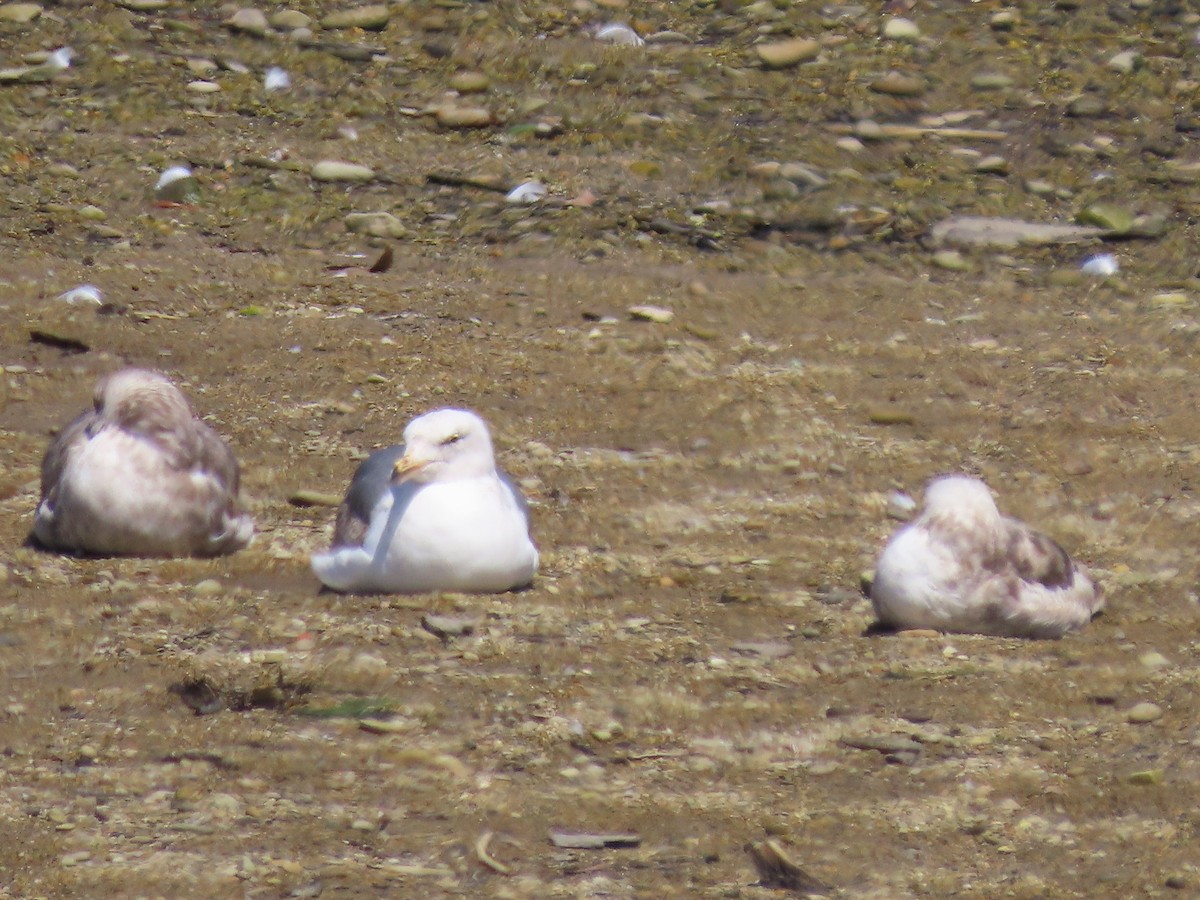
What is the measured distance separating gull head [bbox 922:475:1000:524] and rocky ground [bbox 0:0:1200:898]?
0.43 meters

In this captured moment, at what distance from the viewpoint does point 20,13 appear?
11.4 metres

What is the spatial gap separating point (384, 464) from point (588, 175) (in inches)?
167

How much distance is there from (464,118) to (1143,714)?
6.31m

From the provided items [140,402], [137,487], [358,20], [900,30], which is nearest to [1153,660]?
[137,487]

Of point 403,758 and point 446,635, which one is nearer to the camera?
point 403,758

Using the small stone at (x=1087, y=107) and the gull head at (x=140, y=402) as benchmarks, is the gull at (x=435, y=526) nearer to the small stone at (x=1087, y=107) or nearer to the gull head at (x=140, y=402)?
the gull head at (x=140, y=402)

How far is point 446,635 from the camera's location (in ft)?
18.7

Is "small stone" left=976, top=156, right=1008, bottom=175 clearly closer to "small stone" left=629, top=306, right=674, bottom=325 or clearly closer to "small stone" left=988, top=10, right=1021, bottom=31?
"small stone" left=988, top=10, right=1021, bottom=31

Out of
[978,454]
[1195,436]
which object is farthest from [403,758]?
[1195,436]

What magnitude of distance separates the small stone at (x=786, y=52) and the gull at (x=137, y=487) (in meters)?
5.69

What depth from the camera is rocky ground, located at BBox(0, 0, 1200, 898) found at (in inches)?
183

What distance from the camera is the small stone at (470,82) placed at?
10.9 metres

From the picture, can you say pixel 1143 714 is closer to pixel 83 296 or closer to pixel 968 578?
pixel 968 578

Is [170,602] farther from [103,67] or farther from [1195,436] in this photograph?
[103,67]
